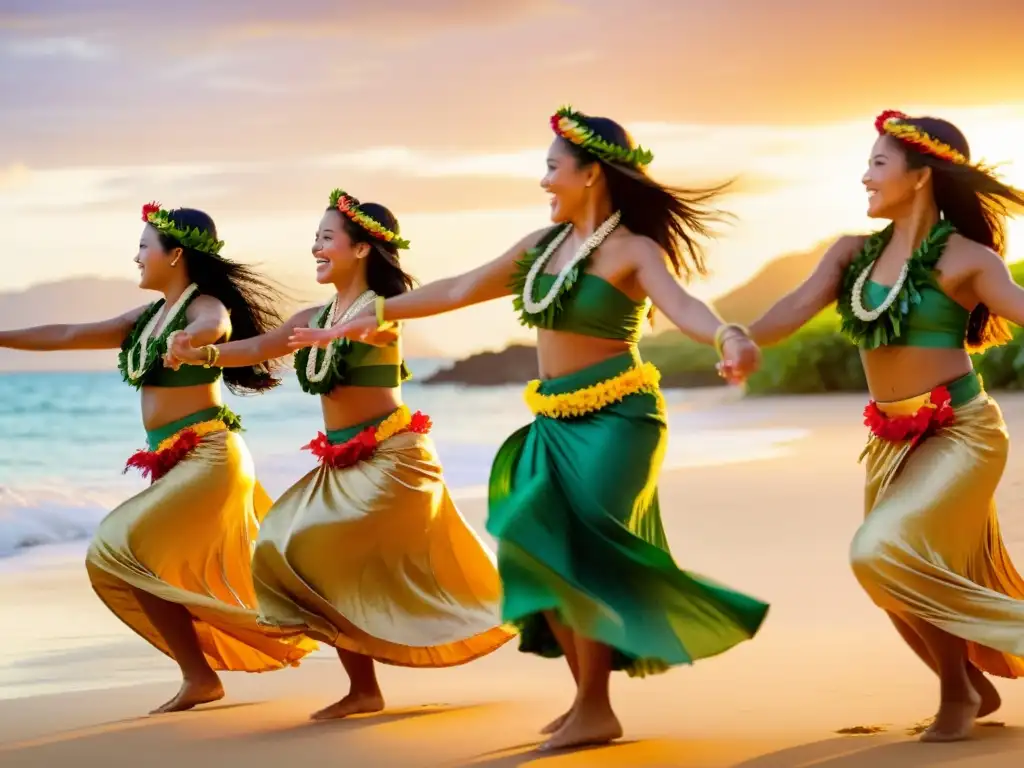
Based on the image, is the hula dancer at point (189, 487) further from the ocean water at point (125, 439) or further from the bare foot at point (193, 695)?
the ocean water at point (125, 439)

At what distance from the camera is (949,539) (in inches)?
206

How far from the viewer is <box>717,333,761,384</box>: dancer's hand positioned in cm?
460

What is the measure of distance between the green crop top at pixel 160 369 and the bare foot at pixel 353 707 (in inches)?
50.6

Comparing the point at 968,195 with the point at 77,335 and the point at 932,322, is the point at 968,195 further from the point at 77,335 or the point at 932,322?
the point at 77,335

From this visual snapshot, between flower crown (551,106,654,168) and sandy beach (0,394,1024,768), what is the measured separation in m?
1.64

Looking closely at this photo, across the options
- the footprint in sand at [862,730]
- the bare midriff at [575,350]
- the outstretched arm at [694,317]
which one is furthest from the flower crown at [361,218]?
the footprint in sand at [862,730]

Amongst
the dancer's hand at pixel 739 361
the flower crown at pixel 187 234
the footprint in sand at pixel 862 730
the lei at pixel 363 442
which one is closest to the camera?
the dancer's hand at pixel 739 361

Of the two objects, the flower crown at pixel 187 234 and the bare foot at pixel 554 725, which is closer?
the bare foot at pixel 554 725

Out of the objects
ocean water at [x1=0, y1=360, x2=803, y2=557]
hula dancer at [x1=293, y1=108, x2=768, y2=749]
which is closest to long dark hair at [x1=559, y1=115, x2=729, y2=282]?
hula dancer at [x1=293, y1=108, x2=768, y2=749]

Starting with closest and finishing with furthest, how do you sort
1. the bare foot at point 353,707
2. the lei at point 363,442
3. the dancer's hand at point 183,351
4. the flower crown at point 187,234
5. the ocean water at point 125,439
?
the bare foot at point 353,707 < the lei at point 363,442 < the dancer's hand at point 183,351 < the flower crown at point 187,234 < the ocean water at point 125,439

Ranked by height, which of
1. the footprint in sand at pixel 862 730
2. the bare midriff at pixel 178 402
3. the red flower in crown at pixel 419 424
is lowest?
the footprint in sand at pixel 862 730

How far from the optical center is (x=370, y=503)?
614cm

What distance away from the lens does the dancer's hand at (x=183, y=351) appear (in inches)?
250

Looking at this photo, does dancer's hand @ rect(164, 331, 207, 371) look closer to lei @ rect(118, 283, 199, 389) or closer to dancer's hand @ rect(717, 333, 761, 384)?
lei @ rect(118, 283, 199, 389)
